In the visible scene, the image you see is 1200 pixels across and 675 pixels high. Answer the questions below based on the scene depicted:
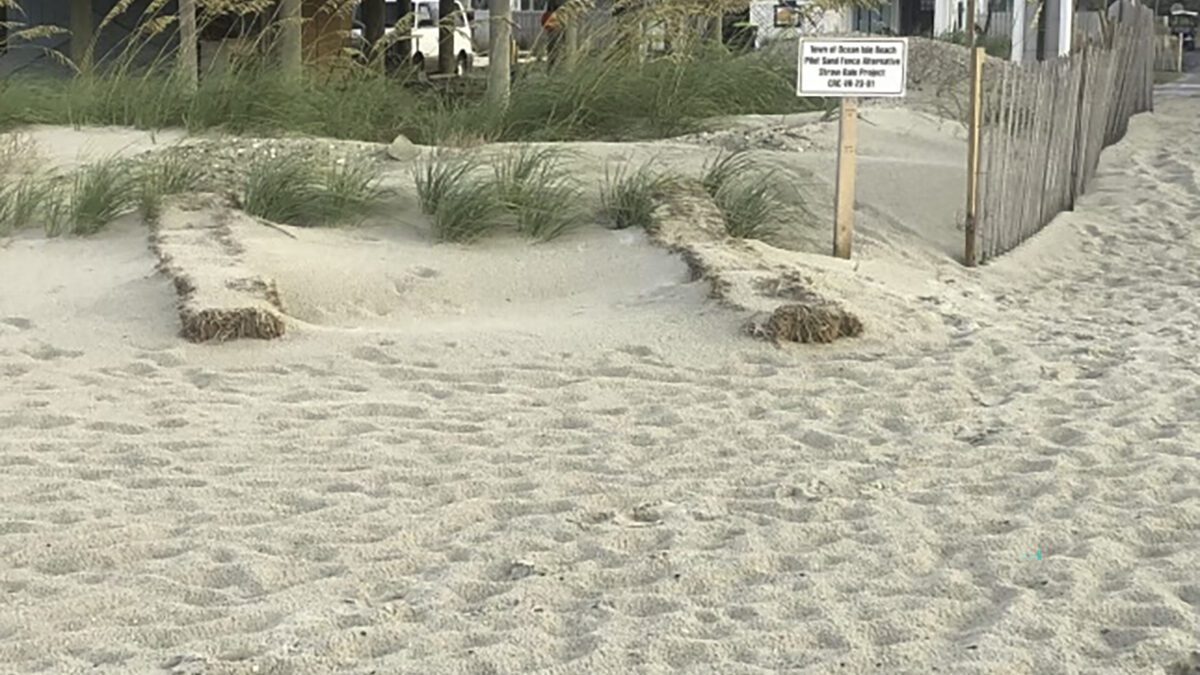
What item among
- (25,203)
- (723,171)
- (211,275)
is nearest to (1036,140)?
(723,171)

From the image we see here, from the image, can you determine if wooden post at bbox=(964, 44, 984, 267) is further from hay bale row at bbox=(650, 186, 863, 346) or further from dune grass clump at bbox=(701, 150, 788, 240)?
hay bale row at bbox=(650, 186, 863, 346)

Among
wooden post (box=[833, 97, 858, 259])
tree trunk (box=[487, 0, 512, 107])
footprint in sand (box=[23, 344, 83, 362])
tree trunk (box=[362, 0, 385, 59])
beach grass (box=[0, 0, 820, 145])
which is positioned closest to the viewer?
footprint in sand (box=[23, 344, 83, 362])

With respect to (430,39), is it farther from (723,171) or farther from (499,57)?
(723,171)

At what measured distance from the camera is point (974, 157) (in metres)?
9.16

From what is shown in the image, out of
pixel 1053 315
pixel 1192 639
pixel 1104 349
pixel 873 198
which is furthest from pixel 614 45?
pixel 1192 639

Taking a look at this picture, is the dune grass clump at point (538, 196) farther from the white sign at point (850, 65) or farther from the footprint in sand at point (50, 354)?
the footprint in sand at point (50, 354)

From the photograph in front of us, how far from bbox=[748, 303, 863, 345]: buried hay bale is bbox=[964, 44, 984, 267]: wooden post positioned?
2360 mm

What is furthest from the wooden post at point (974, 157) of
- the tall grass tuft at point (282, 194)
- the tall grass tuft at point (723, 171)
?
the tall grass tuft at point (282, 194)

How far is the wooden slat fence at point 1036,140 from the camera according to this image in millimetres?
9523

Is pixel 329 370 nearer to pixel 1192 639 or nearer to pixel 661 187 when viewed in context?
pixel 661 187

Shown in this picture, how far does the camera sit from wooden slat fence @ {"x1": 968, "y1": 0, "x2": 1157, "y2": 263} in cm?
952

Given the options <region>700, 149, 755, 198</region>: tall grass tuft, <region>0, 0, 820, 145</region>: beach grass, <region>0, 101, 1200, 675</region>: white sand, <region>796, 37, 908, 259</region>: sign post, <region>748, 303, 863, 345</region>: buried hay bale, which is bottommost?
<region>0, 101, 1200, 675</region>: white sand

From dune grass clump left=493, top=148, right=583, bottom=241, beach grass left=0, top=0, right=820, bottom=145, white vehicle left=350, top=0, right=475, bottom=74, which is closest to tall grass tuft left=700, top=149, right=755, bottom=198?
dune grass clump left=493, top=148, right=583, bottom=241

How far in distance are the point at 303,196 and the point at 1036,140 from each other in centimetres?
455
